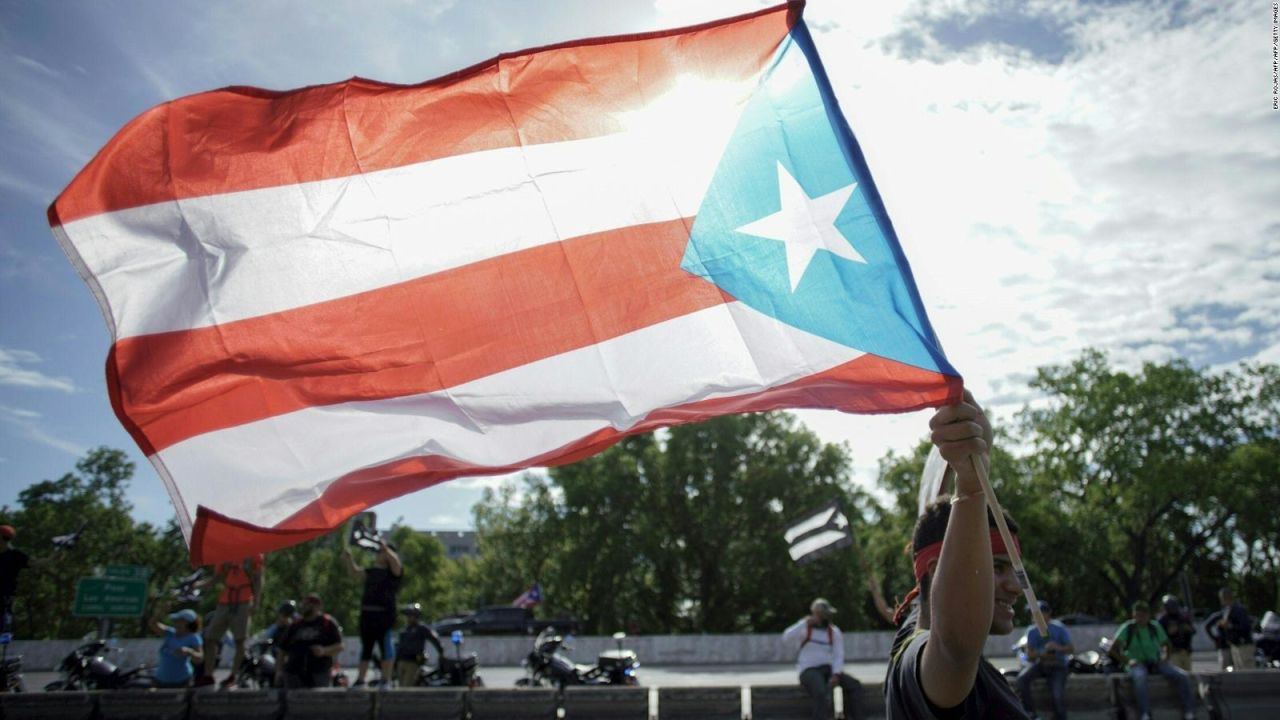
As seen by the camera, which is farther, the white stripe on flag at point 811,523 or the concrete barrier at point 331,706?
the white stripe on flag at point 811,523

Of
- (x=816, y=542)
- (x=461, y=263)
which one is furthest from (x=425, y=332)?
(x=816, y=542)

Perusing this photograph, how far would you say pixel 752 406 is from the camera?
14.0ft

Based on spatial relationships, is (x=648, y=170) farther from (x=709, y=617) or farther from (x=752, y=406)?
(x=709, y=617)

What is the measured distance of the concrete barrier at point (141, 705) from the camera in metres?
9.34

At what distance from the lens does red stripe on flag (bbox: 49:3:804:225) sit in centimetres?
Result: 429

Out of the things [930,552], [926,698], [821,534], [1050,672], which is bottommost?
[1050,672]

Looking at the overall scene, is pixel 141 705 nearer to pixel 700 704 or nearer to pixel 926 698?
pixel 700 704

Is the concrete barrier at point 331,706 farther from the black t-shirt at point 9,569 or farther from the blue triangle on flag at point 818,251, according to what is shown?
the blue triangle on flag at point 818,251

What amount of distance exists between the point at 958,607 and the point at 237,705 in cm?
966

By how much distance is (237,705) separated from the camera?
9.30 metres

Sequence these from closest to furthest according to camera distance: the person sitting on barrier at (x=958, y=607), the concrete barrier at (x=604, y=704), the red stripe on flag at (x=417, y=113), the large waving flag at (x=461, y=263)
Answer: the person sitting on barrier at (x=958, y=607) < the large waving flag at (x=461, y=263) < the red stripe on flag at (x=417, y=113) < the concrete barrier at (x=604, y=704)

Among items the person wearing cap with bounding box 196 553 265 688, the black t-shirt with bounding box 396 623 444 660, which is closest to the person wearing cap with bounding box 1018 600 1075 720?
the black t-shirt with bounding box 396 623 444 660

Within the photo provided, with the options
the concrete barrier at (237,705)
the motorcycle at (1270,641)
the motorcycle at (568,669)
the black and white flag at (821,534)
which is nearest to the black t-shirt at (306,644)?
the concrete barrier at (237,705)

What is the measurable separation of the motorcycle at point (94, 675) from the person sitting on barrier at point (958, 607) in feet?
41.4
